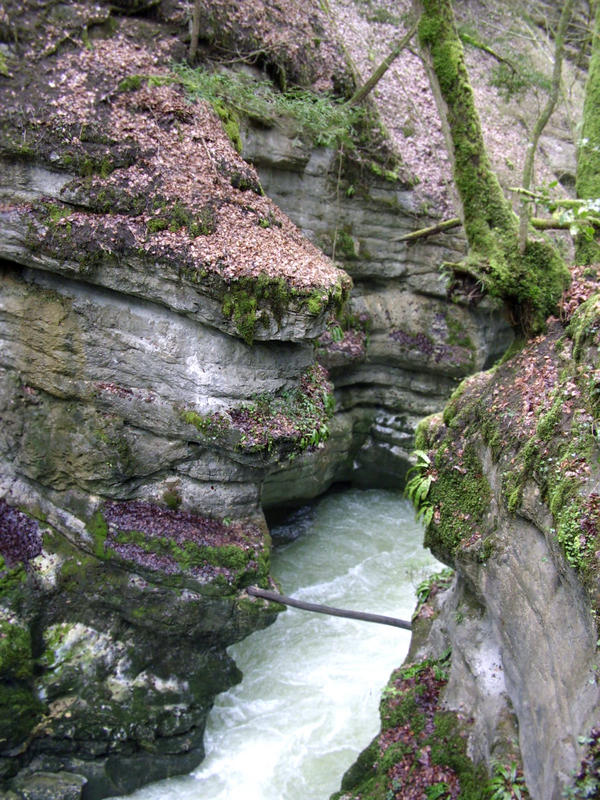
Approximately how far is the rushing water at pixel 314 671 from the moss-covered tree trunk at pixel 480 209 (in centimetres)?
658

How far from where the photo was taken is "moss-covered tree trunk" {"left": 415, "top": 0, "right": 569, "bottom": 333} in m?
7.47

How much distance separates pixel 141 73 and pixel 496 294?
646 centimetres

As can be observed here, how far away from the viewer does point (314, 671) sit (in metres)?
10.8

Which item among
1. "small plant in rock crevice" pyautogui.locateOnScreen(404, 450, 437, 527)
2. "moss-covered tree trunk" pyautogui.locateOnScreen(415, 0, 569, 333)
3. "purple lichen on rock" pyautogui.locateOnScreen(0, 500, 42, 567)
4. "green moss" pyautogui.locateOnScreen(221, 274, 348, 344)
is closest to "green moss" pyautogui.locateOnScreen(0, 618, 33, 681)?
"purple lichen on rock" pyautogui.locateOnScreen(0, 500, 42, 567)

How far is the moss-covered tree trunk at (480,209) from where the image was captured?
7.47 m

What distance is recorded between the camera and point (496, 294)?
7602mm

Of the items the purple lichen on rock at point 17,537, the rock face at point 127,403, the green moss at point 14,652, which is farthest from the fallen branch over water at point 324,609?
the purple lichen on rock at point 17,537

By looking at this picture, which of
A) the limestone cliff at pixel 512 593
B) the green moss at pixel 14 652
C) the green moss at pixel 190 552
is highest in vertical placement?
the limestone cliff at pixel 512 593

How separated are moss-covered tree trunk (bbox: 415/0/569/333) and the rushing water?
658 centimetres

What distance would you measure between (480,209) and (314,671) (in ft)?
25.9

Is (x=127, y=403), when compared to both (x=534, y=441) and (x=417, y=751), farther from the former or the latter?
(x=417, y=751)

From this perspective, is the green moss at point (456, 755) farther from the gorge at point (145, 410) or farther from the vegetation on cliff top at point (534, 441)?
the vegetation on cliff top at point (534, 441)

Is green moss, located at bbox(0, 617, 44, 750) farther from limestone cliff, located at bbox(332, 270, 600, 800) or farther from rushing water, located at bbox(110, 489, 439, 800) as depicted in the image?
limestone cliff, located at bbox(332, 270, 600, 800)

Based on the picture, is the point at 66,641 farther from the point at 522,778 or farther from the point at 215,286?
the point at 522,778
